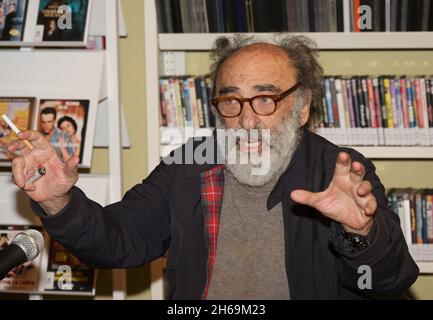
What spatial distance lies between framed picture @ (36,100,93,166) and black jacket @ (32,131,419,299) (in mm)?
410

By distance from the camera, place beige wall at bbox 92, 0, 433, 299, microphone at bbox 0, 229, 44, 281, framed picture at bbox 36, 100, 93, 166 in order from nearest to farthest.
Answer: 1. microphone at bbox 0, 229, 44, 281
2. framed picture at bbox 36, 100, 93, 166
3. beige wall at bbox 92, 0, 433, 299

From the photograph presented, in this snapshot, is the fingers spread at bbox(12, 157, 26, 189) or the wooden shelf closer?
the fingers spread at bbox(12, 157, 26, 189)

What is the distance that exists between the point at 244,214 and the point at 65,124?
81 cm

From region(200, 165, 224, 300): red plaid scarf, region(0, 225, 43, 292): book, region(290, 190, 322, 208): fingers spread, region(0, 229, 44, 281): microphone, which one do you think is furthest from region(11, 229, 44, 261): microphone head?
region(0, 225, 43, 292): book

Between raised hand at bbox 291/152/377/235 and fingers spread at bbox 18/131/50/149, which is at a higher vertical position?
fingers spread at bbox 18/131/50/149

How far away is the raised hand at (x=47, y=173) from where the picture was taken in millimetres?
1580

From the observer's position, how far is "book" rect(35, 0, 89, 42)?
7.79 feet

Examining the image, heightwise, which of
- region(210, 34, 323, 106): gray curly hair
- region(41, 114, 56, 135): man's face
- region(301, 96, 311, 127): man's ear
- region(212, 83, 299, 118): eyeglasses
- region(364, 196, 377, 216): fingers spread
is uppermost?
region(210, 34, 323, 106): gray curly hair

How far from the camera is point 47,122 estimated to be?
2402 millimetres

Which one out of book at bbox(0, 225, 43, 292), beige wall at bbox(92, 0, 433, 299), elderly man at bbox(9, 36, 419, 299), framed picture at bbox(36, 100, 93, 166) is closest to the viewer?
elderly man at bbox(9, 36, 419, 299)

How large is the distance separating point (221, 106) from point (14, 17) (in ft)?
3.04

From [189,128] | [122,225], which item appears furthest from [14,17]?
[122,225]

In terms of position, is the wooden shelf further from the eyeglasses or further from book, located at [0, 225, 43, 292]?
book, located at [0, 225, 43, 292]

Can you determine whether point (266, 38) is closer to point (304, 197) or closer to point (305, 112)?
point (305, 112)
